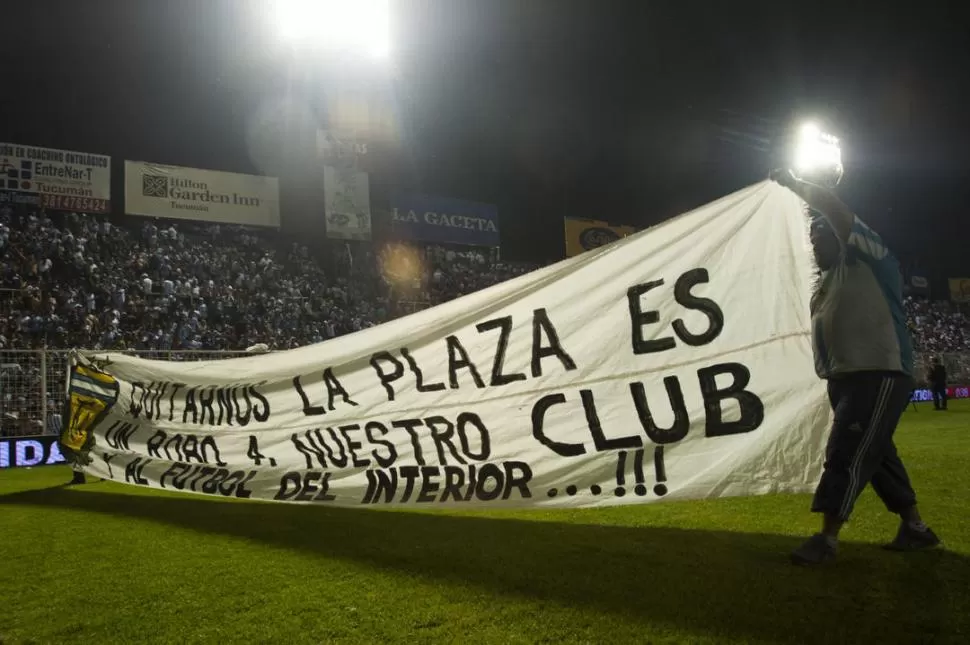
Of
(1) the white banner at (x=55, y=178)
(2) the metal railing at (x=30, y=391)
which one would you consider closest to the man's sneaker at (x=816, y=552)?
(2) the metal railing at (x=30, y=391)

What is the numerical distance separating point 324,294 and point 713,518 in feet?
72.6

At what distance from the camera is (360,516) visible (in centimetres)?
436

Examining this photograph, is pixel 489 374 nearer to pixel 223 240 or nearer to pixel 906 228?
pixel 223 240

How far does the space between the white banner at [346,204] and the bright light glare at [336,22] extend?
7387 millimetres

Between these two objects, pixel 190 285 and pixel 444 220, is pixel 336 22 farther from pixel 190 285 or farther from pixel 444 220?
pixel 444 220

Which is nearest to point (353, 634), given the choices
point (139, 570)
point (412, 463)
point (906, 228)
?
point (139, 570)

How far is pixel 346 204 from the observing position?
99.2 ft

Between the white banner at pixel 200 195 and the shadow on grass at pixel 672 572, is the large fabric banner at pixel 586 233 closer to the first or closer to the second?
the white banner at pixel 200 195

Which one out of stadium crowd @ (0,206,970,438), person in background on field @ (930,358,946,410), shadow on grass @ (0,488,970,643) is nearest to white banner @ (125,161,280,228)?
stadium crowd @ (0,206,970,438)

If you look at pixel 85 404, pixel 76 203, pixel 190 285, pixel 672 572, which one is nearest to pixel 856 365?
pixel 672 572

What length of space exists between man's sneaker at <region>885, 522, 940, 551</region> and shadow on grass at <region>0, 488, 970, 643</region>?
70 mm

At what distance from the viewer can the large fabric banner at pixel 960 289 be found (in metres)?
44.6

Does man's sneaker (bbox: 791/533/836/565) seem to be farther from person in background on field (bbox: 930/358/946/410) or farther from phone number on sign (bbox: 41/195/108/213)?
phone number on sign (bbox: 41/195/108/213)

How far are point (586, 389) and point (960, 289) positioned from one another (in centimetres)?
5260
